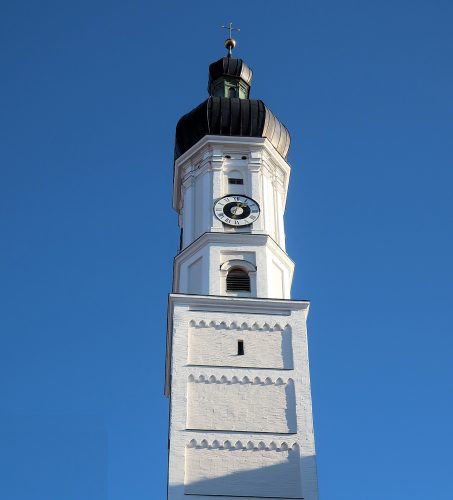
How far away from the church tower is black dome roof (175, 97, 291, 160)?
1.3 inches

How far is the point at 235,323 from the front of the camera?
26.5 meters

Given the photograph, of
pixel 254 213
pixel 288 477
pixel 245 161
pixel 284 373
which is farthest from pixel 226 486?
→ pixel 245 161

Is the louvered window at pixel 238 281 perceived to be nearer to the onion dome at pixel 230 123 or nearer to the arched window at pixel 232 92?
the onion dome at pixel 230 123

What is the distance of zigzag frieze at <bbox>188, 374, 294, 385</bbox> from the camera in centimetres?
2533

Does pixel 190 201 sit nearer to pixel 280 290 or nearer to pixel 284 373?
pixel 280 290

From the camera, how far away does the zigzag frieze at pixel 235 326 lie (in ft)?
86.8

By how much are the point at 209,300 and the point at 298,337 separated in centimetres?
228

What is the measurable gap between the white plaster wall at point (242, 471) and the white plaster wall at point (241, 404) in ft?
1.77

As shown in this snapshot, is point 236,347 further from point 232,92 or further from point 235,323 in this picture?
point 232,92

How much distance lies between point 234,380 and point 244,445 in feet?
5.68

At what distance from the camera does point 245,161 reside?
101 feet

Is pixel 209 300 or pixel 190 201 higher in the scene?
pixel 190 201

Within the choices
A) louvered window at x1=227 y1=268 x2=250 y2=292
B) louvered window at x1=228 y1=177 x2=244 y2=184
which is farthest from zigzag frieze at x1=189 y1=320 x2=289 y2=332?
louvered window at x1=228 y1=177 x2=244 y2=184

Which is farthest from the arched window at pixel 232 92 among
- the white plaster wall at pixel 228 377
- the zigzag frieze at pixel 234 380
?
the zigzag frieze at pixel 234 380
